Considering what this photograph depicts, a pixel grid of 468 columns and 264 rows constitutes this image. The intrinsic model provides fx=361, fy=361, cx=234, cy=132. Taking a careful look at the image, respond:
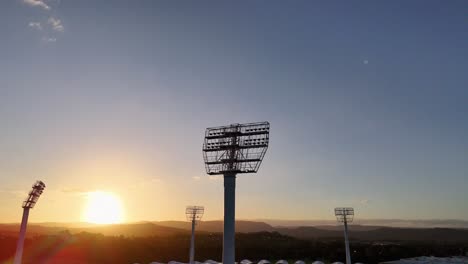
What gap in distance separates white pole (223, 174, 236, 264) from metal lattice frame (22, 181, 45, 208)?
20.9m

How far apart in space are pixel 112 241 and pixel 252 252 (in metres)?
46.2

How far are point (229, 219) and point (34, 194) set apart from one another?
2210cm

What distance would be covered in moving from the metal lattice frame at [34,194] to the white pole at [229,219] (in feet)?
68.6

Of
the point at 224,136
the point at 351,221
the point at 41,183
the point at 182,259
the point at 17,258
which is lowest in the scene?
the point at 182,259

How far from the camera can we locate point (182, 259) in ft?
366

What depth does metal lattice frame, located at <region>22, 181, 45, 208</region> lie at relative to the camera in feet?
128

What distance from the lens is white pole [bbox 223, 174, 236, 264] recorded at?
33.5 meters

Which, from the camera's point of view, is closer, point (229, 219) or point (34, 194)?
point (229, 219)

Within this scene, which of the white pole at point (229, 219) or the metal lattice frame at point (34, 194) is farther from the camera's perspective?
the metal lattice frame at point (34, 194)

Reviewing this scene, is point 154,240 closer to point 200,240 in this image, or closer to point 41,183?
point 200,240

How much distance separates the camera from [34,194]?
1550 inches

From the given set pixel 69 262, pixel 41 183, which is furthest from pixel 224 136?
pixel 69 262

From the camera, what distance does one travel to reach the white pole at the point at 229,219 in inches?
1318

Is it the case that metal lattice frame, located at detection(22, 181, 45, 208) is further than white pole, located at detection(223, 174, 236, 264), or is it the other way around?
metal lattice frame, located at detection(22, 181, 45, 208)
